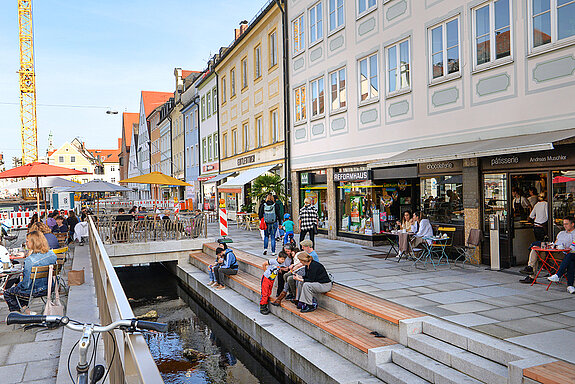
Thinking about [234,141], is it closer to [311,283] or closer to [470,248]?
[470,248]

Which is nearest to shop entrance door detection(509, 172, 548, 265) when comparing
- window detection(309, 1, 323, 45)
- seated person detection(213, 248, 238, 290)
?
seated person detection(213, 248, 238, 290)

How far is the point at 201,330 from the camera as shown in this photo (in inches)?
437

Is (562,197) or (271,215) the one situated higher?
(562,197)

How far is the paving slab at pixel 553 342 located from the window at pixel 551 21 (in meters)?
5.89

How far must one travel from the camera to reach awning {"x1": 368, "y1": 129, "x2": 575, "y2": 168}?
8172 mm

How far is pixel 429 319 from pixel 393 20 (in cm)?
996

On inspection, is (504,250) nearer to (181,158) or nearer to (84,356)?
(84,356)

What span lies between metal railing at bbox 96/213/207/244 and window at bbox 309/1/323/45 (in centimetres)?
817

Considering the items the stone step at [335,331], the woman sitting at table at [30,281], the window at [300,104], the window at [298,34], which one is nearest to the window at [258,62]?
the window at [298,34]

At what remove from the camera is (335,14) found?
666 inches

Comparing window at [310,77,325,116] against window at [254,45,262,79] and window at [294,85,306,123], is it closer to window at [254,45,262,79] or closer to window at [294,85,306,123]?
window at [294,85,306,123]

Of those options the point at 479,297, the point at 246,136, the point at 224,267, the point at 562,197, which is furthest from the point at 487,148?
the point at 246,136

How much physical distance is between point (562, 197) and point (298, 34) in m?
13.4

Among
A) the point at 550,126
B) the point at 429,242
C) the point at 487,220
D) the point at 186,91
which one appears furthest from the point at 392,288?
A: the point at 186,91
